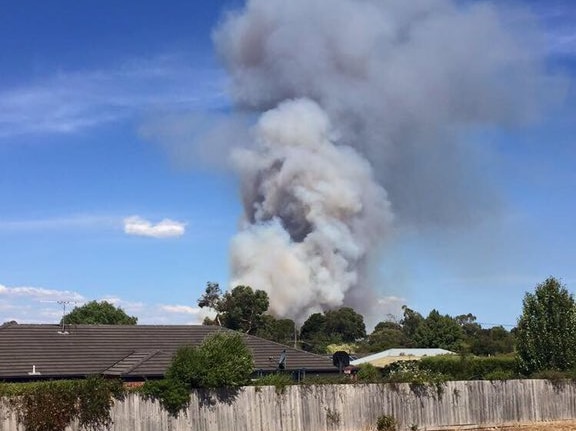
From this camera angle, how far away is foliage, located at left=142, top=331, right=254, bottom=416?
1212 inches

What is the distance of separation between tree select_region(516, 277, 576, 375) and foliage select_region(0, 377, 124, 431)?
26.7m

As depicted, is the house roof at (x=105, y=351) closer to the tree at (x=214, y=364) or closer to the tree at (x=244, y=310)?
the tree at (x=214, y=364)

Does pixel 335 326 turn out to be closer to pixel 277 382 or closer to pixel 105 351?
pixel 105 351

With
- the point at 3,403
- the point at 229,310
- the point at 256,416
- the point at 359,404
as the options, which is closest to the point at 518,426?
the point at 359,404

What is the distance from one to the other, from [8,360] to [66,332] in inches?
213

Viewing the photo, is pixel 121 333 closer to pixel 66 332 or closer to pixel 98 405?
pixel 66 332

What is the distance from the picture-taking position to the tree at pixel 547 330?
153ft

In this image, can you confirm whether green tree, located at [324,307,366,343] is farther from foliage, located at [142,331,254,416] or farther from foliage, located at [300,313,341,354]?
foliage, located at [142,331,254,416]

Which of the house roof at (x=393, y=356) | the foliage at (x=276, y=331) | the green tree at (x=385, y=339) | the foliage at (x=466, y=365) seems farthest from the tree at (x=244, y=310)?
the foliage at (x=466, y=365)

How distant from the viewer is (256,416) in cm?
3266

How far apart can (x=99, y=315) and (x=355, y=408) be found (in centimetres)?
6651

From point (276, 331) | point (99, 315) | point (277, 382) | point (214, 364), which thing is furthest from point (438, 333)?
point (214, 364)

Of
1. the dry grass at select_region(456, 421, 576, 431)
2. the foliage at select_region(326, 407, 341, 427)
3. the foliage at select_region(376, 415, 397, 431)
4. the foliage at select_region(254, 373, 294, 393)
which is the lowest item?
the dry grass at select_region(456, 421, 576, 431)

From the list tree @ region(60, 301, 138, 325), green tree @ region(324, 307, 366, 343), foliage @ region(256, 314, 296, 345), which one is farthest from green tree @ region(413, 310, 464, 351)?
tree @ region(60, 301, 138, 325)
